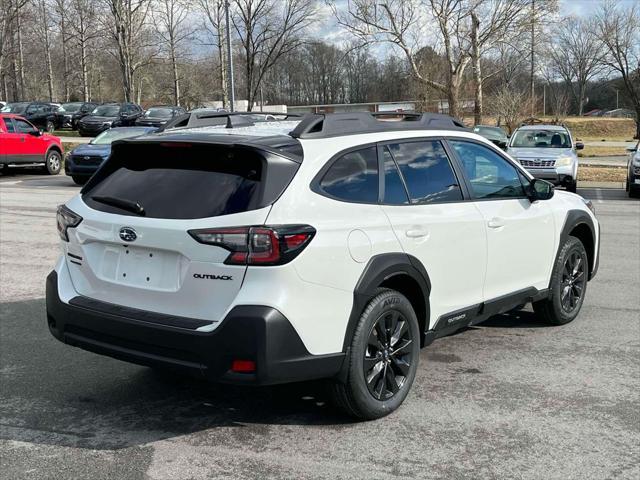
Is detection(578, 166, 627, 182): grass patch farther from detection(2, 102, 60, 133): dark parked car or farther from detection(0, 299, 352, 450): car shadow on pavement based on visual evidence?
detection(2, 102, 60, 133): dark parked car

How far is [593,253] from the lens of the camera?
249 inches

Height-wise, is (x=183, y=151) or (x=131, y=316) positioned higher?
(x=183, y=151)

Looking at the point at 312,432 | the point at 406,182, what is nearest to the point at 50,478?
the point at 312,432

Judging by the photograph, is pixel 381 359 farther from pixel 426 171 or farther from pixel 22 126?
pixel 22 126

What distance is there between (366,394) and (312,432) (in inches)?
15.0

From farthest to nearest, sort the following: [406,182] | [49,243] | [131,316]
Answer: [49,243], [406,182], [131,316]

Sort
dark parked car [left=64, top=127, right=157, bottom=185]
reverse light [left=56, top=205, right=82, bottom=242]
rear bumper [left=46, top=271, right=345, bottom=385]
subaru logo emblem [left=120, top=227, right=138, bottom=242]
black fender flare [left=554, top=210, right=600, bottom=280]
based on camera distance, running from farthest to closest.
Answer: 1. dark parked car [left=64, top=127, right=157, bottom=185]
2. black fender flare [left=554, top=210, right=600, bottom=280]
3. reverse light [left=56, top=205, right=82, bottom=242]
4. subaru logo emblem [left=120, top=227, right=138, bottom=242]
5. rear bumper [left=46, top=271, right=345, bottom=385]

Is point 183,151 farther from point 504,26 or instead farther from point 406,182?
point 504,26

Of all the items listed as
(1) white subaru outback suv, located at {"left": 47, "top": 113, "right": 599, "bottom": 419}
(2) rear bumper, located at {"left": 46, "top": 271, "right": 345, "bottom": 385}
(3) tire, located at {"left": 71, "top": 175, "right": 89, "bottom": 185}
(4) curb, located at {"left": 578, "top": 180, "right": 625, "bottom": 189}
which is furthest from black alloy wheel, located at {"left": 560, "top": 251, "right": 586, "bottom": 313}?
(3) tire, located at {"left": 71, "top": 175, "right": 89, "bottom": 185}

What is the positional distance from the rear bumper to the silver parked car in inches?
550

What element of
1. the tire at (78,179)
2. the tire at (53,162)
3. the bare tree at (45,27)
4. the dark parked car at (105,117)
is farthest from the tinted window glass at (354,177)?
the bare tree at (45,27)

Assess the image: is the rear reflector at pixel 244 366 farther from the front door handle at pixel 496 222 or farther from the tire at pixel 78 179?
the tire at pixel 78 179

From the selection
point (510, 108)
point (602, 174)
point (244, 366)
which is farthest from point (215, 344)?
point (510, 108)

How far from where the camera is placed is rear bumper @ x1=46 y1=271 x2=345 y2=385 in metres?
3.35
